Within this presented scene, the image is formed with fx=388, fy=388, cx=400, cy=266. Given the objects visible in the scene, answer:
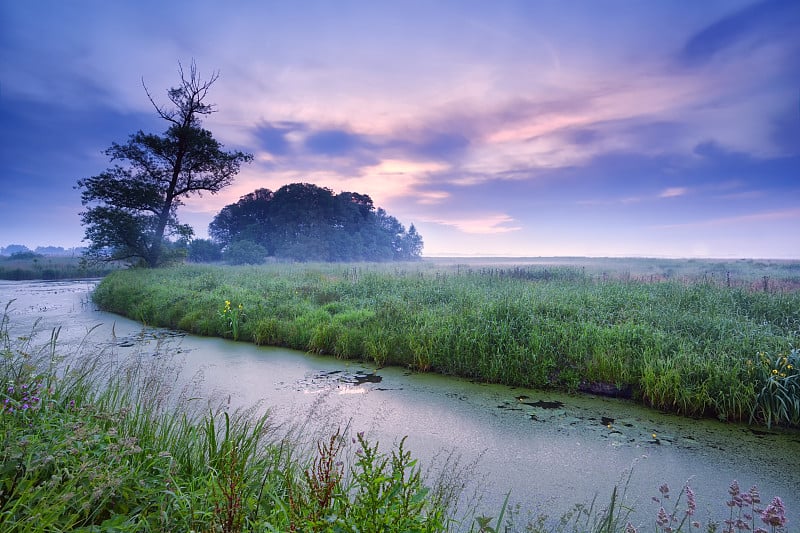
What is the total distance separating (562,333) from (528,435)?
7.50 ft

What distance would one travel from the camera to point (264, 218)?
34469mm

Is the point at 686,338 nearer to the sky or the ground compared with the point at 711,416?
nearer to the sky

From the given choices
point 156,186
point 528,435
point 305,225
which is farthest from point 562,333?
point 305,225

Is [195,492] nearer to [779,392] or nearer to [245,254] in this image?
[779,392]

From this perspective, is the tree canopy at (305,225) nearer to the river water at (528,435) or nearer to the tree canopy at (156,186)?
the tree canopy at (156,186)

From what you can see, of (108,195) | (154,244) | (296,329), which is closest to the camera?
(296,329)

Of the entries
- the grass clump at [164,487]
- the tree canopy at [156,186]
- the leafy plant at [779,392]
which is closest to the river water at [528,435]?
the leafy plant at [779,392]

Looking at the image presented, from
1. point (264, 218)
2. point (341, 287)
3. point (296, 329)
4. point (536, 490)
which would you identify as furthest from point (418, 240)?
point (536, 490)

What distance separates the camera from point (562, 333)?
5367 millimetres

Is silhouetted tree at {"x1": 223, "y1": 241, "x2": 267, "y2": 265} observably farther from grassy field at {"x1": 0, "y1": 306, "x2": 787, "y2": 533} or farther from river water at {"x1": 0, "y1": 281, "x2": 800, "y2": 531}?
grassy field at {"x1": 0, "y1": 306, "x2": 787, "y2": 533}

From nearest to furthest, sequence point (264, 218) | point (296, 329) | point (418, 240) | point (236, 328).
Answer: point (296, 329) → point (236, 328) → point (264, 218) → point (418, 240)

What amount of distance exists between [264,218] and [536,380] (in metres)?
33.2

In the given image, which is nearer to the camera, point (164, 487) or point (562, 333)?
point (164, 487)

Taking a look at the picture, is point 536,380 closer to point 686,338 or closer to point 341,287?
point 686,338
